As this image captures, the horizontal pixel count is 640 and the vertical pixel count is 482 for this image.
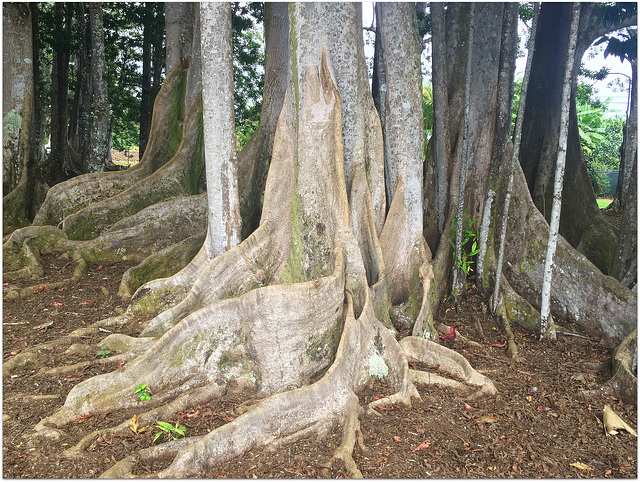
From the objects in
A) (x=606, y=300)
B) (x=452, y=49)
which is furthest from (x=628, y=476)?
(x=452, y=49)

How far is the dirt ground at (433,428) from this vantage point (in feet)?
10.9

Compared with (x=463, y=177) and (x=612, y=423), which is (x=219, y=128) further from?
(x=612, y=423)

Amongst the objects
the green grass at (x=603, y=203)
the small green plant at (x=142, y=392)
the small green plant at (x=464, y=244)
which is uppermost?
the green grass at (x=603, y=203)

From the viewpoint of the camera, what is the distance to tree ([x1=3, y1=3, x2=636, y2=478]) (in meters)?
3.85

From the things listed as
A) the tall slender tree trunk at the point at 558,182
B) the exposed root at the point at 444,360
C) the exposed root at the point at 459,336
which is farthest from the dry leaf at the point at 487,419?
the tall slender tree trunk at the point at 558,182

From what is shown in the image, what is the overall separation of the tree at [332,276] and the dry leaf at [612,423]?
2.82 ft

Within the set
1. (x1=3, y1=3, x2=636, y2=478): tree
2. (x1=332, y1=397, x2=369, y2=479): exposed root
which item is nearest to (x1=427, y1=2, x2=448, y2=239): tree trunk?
(x1=3, y1=3, x2=636, y2=478): tree

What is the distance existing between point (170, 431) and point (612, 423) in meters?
3.20

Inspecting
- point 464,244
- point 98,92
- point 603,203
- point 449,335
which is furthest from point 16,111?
point 603,203

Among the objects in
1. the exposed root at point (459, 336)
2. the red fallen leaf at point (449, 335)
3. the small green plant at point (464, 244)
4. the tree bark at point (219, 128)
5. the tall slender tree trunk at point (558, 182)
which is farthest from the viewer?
the small green plant at point (464, 244)

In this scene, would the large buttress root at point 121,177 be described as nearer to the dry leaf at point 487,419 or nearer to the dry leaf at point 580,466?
the dry leaf at point 487,419

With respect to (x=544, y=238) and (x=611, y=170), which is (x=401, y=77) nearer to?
(x=544, y=238)

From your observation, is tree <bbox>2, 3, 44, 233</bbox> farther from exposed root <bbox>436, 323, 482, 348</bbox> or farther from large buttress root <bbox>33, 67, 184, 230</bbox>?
exposed root <bbox>436, 323, 482, 348</bbox>

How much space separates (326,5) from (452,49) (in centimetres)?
254
